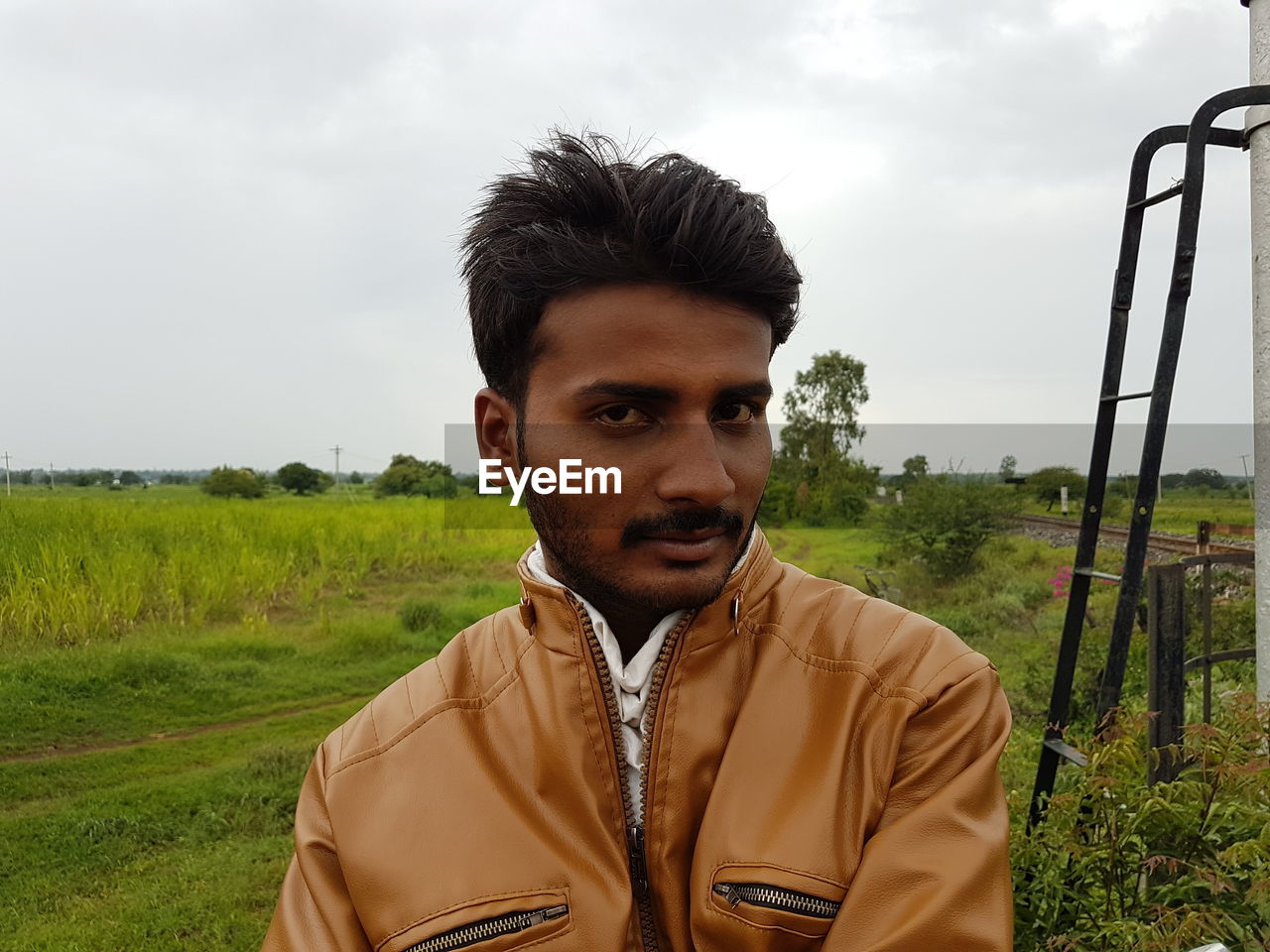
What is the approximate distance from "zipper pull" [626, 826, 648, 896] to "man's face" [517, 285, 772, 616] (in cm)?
33

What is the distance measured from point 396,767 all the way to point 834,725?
66 cm

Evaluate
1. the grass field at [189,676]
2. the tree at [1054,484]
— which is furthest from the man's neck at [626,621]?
the tree at [1054,484]

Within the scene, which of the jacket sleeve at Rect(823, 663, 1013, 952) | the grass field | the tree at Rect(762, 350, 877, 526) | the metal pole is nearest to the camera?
the jacket sleeve at Rect(823, 663, 1013, 952)

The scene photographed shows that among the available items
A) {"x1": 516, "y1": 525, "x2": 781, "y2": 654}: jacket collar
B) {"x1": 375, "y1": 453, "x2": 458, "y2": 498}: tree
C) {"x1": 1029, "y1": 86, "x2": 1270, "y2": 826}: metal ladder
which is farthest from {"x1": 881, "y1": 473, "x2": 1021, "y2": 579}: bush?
{"x1": 516, "y1": 525, "x2": 781, "y2": 654}: jacket collar

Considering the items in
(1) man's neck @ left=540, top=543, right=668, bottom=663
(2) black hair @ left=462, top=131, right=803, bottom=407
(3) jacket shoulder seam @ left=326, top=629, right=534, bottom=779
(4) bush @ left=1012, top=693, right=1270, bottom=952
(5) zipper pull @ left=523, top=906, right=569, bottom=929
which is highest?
(2) black hair @ left=462, top=131, right=803, bottom=407

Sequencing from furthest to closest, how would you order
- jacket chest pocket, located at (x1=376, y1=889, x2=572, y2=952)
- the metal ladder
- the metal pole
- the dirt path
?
the dirt path → the metal pole → the metal ladder → jacket chest pocket, located at (x1=376, y1=889, x2=572, y2=952)

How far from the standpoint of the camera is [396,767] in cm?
127

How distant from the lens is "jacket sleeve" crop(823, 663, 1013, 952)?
3.35 ft

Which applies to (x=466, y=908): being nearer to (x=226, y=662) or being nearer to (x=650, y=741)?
(x=650, y=741)

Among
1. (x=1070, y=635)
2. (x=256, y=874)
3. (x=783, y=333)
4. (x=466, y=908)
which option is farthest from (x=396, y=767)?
(x=256, y=874)

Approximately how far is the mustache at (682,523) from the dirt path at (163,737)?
399 cm

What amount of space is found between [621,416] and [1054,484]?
12094 millimetres

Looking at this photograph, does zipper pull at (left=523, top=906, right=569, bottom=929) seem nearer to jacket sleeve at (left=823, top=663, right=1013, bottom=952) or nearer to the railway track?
jacket sleeve at (left=823, top=663, right=1013, bottom=952)

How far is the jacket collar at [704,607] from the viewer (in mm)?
1246
